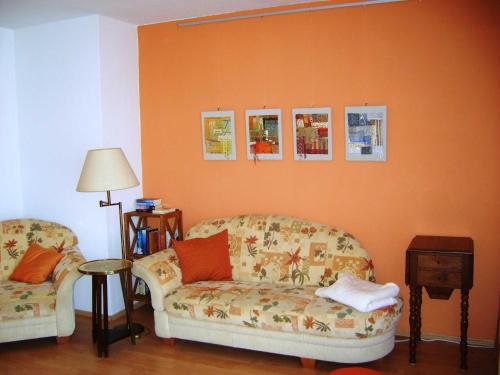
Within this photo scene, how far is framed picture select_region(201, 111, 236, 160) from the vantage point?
4.49m

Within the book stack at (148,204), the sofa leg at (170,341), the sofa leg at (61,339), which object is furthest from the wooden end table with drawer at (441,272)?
the sofa leg at (61,339)

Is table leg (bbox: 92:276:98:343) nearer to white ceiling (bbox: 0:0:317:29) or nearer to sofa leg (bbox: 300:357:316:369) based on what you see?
sofa leg (bbox: 300:357:316:369)

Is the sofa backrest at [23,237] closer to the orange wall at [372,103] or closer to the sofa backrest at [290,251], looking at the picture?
the orange wall at [372,103]

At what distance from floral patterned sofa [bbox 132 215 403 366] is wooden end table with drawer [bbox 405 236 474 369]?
18cm

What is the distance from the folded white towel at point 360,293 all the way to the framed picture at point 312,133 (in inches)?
40.6

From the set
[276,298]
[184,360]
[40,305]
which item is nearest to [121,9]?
[40,305]

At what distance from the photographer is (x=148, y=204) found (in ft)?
15.4

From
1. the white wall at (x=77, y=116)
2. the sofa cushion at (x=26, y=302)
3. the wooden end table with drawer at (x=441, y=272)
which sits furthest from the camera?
the white wall at (x=77, y=116)

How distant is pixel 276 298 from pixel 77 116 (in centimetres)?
236

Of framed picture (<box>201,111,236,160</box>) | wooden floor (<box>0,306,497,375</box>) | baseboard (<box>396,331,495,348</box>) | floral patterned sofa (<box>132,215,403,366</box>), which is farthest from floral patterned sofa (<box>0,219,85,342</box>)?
baseboard (<box>396,331,495,348</box>)

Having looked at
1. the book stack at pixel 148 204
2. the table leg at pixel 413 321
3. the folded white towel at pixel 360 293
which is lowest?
→ the table leg at pixel 413 321

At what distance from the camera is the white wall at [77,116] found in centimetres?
448

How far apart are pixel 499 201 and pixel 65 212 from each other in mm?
3554

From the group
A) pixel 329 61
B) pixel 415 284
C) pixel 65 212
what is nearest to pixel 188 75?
pixel 329 61
